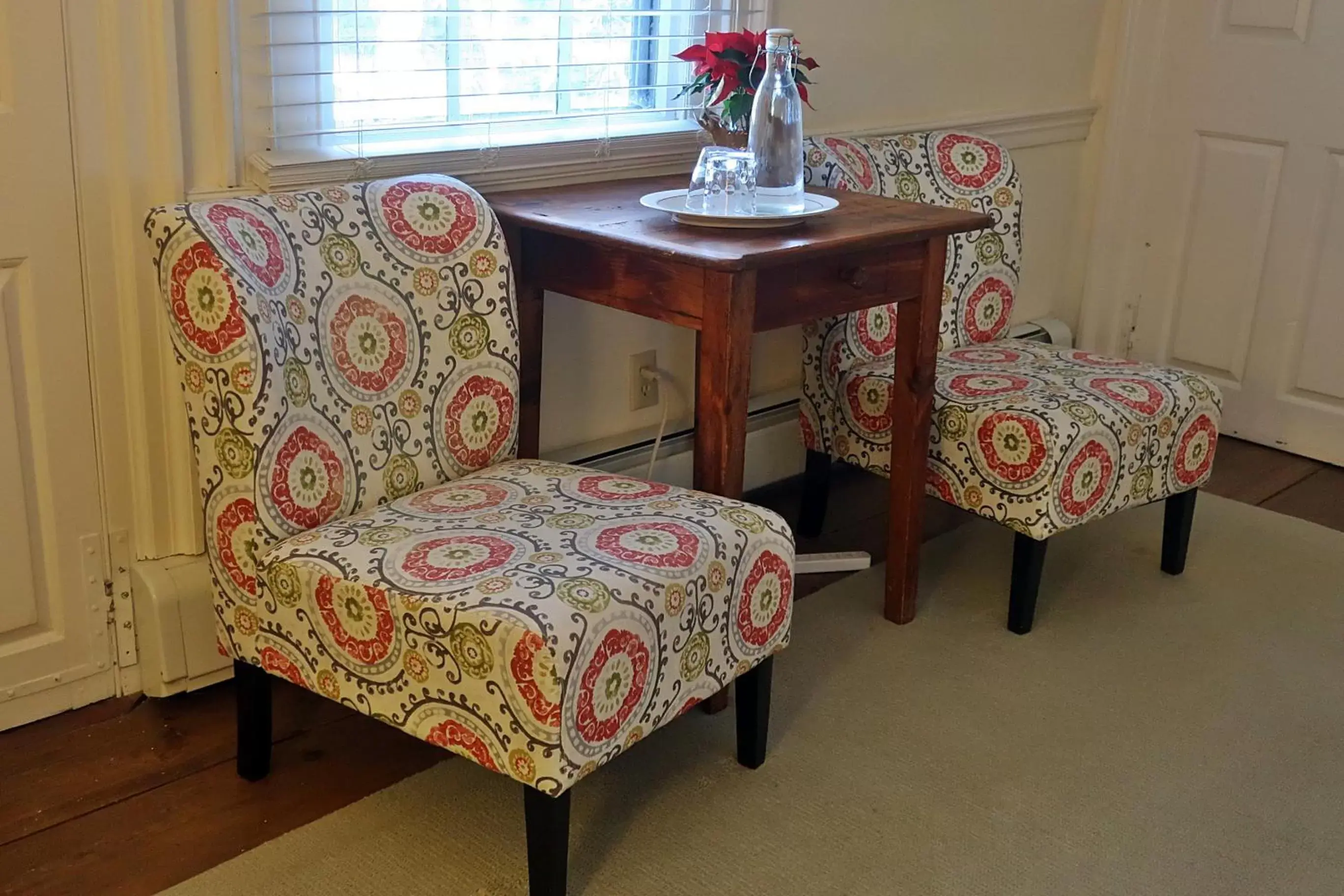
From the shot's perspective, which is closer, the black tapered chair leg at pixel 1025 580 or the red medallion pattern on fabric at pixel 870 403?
the black tapered chair leg at pixel 1025 580

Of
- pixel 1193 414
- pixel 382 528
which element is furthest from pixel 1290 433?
pixel 382 528

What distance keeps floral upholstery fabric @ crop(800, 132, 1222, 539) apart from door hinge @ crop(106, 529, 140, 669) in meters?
1.23

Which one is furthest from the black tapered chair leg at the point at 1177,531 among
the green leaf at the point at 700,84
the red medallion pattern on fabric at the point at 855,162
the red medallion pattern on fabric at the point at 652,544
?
the red medallion pattern on fabric at the point at 652,544

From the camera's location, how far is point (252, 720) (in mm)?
1790

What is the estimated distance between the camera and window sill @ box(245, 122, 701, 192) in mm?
1911

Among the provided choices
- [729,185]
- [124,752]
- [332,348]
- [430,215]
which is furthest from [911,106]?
[124,752]

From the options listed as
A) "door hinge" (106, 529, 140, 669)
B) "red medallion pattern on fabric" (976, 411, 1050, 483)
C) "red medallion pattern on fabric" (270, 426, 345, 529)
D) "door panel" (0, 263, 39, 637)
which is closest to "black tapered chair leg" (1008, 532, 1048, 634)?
Answer: "red medallion pattern on fabric" (976, 411, 1050, 483)

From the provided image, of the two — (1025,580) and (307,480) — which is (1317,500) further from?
(307,480)

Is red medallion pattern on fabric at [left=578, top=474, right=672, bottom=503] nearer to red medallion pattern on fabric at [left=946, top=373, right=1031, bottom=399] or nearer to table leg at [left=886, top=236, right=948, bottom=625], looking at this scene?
table leg at [left=886, top=236, right=948, bottom=625]

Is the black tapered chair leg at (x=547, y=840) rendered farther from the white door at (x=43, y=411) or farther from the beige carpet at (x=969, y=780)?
the white door at (x=43, y=411)

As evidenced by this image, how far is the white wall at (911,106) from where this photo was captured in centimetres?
244

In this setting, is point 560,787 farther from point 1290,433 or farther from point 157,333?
point 1290,433

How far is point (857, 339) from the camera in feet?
8.18

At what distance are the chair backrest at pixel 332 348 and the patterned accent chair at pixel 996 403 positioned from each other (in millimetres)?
773
